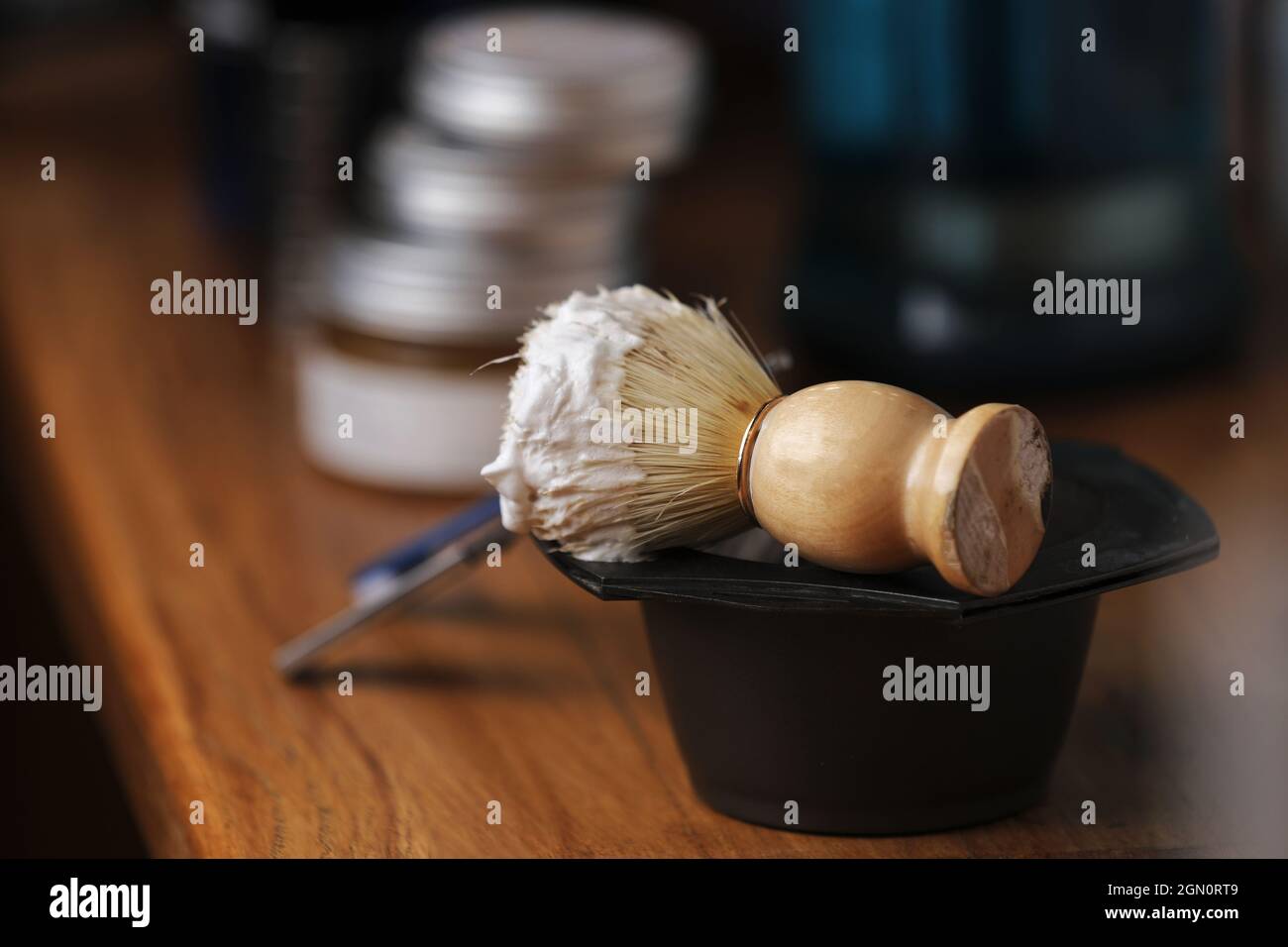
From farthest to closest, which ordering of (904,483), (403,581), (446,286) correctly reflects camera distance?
(446,286) → (403,581) → (904,483)

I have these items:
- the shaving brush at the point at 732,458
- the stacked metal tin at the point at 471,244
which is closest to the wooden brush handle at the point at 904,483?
the shaving brush at the point at 732,458

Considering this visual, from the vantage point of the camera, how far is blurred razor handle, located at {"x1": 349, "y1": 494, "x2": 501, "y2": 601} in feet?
1.70

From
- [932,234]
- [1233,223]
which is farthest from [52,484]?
[1233,223]

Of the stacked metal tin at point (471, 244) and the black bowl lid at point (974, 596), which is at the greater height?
the stacked metal tin at point (471, 244)

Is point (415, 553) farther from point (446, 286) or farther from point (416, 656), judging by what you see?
point (446, 286)

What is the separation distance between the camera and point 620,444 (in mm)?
391

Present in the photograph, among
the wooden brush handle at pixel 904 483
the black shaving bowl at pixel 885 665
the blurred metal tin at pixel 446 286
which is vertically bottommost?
the black shaving bowl at pixel 885 665

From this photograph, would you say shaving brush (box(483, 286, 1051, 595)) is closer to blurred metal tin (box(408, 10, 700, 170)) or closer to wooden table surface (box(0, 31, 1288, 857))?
wooden table surface (box(0, 31, 1288, 857))

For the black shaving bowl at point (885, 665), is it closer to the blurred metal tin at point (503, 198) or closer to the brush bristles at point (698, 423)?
the brush bristles at point (698, 423)

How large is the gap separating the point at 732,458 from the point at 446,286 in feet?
0.95

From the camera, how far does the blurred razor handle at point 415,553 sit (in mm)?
519

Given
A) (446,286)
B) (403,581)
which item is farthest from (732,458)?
(446,286)

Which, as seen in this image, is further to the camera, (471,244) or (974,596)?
(471,244)
